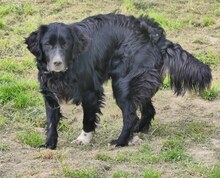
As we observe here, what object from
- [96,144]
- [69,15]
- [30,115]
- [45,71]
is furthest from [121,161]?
[69,15]

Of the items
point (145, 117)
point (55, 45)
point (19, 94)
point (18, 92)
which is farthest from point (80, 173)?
point (18, 92)

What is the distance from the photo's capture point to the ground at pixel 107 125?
6.77 m

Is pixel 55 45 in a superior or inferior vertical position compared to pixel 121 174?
superior

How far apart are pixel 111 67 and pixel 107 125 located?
1.03 metres

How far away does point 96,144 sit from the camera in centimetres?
791

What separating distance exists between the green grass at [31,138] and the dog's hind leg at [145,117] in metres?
1.30

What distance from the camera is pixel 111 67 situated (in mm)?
7891

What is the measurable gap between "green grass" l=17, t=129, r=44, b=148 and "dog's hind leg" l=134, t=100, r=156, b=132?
1299 millimetres

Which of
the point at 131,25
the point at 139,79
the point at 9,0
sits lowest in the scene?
the point at 9,0

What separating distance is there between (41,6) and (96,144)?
6.43 meters

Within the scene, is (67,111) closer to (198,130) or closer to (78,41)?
(78,41)

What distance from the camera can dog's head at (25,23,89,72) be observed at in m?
7.24

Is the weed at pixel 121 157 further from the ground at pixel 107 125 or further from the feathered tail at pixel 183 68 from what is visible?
the feathered tail at pixel 183 68

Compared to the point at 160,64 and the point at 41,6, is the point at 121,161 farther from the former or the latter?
the point at 41,6
